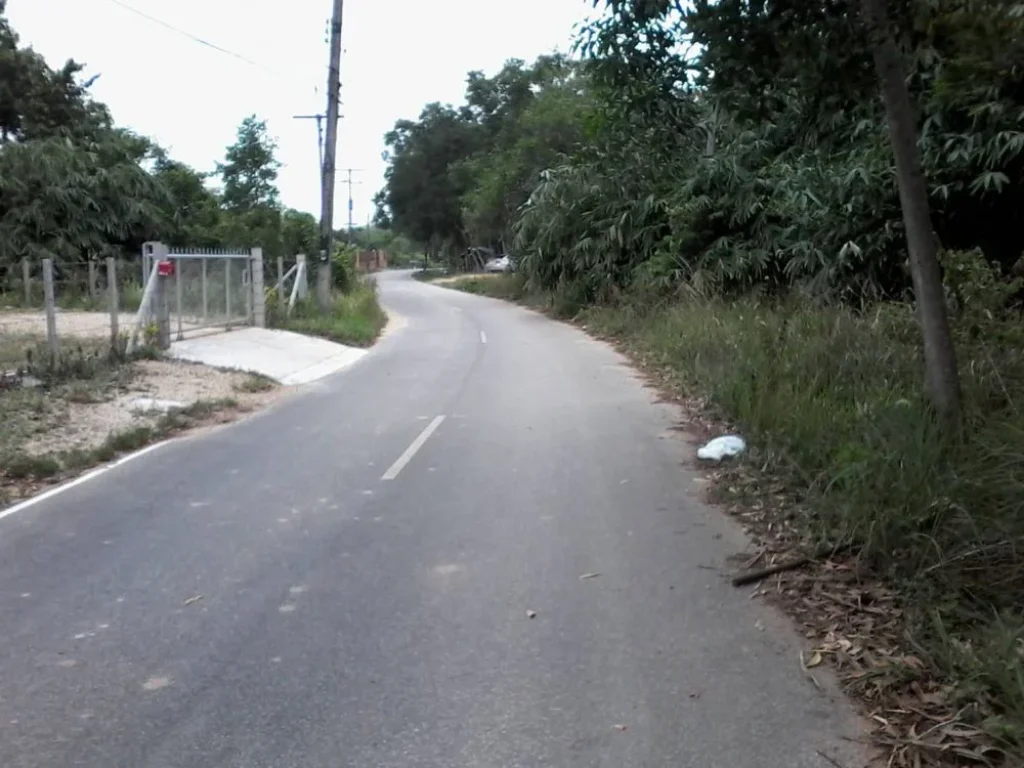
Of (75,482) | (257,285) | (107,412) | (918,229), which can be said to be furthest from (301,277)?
(918,229)

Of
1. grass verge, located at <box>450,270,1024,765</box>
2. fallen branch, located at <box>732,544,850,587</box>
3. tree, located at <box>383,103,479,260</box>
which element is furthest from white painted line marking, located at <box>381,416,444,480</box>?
tree, located at <box>383,103,479,260</box>

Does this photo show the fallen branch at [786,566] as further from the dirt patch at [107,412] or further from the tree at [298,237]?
the tree at [298,237]

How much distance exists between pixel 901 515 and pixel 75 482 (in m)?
6.80

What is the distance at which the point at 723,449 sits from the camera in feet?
31.5

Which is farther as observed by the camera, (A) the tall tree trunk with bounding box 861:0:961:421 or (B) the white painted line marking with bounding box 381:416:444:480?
(B) the white painted line marking with bounding box 381:416:444:480

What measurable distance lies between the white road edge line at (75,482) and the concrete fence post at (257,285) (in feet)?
41.8

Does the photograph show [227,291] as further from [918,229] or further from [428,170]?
[428,170]

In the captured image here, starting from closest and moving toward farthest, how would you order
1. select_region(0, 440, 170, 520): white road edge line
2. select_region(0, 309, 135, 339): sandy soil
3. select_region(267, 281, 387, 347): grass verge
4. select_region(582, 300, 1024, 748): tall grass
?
select_region(582, 300, 1024, 748): tall grass
select_region(0, 440, 170, 520): white road edge line
select_region(0, 309, 135, 339): sandy soil
select_region(267, 281, 387, 347): grass verge

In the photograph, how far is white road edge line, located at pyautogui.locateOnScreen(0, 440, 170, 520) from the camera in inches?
321

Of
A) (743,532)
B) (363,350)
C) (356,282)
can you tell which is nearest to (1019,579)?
(743,532)

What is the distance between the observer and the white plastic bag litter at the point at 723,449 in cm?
950

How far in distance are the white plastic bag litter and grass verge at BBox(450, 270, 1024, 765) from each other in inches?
8.0

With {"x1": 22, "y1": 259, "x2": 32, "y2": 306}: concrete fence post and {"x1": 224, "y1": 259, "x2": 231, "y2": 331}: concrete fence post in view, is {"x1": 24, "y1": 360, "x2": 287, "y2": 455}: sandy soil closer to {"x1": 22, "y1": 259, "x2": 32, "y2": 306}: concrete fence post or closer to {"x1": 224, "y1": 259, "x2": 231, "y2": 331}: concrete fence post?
{"x1": 224, "y1": 259, "x2": 231, "y2": 331}: concrete fence post

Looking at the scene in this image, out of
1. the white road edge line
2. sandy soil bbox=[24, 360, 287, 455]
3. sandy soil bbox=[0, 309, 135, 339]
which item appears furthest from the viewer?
sandy soil bbox=[0, 309, 135, 339]
